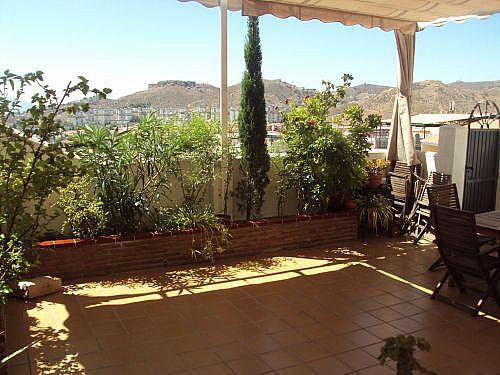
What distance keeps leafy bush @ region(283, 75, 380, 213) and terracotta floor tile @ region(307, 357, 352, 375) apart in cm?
312

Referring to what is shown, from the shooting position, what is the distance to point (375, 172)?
692cm

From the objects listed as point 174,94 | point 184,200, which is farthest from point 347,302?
point 174,94

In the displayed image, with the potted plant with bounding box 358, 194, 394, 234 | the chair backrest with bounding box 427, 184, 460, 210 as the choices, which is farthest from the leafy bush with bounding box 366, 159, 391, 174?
the chair backrest with bounding box 427, 184, 460, 210

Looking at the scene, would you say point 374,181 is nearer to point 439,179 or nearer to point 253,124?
point 439,179

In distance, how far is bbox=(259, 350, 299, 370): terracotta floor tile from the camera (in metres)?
3.23

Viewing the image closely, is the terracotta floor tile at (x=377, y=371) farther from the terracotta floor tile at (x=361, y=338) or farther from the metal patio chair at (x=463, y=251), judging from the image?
the metal patio chair at (x=463, y=251)

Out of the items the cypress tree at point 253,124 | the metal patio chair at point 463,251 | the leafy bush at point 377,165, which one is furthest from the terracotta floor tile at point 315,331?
the leafy bush at point 377,165

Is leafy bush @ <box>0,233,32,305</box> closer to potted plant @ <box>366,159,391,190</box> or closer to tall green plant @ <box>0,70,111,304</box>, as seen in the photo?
tall green plant @ <box>0,70,111,304</box>

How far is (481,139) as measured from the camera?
6.64m

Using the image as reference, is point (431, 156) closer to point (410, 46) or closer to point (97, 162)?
point (410, 46)

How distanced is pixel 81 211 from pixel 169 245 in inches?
40.5

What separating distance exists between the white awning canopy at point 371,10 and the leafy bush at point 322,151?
1.09 meters

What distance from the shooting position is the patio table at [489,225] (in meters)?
4.24

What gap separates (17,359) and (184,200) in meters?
2.93
